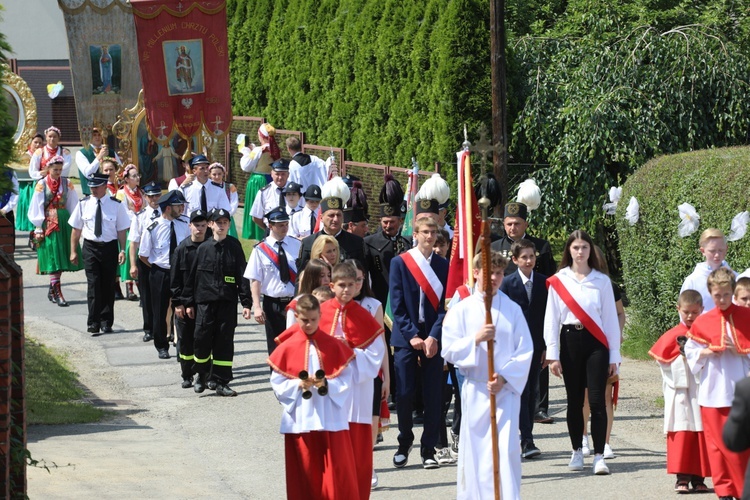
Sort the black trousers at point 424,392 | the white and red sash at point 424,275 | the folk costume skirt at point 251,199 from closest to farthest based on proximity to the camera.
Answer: the black trousers at point 424,392, the white and red sash at point 424,275, the folk costume skirt at point 251,199

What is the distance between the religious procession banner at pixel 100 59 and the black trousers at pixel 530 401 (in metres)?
11.5

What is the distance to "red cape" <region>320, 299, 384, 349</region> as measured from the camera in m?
9.38

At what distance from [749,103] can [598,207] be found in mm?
2382

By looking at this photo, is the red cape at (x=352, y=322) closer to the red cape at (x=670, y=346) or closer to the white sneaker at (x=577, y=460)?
the white sneaker at (x=577, y=460)

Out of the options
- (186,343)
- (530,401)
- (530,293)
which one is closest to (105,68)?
(186,343)

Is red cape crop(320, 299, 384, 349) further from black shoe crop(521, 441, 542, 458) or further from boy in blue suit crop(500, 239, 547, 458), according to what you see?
black shoe crop(521, 441, 542, 458)

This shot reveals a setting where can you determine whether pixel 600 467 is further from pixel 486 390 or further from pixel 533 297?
pixel 486 390

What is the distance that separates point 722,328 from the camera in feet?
30.7

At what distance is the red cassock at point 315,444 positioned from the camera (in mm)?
8656

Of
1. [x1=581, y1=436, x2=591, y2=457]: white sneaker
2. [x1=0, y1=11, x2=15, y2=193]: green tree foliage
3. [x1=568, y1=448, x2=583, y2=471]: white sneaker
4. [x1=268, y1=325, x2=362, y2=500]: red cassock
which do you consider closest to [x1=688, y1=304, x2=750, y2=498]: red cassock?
[x1=568, y1=448, x2=583, y2=471]: white sneaker

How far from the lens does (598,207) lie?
18266 millimetres

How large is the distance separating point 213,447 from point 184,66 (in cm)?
803

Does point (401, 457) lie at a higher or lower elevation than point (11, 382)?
lower

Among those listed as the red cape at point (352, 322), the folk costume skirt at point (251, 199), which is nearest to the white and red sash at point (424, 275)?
the red cape at point (352, 322)
